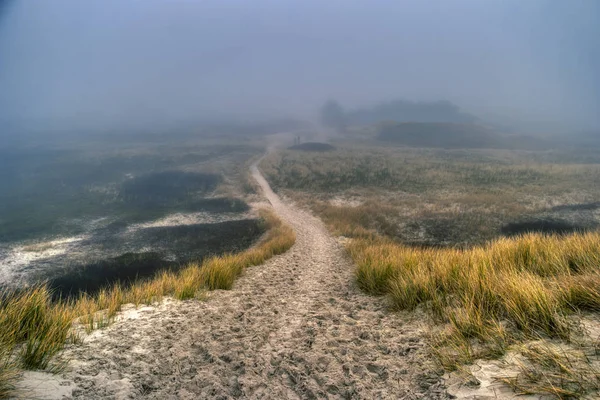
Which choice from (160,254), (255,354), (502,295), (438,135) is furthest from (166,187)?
(438,135)

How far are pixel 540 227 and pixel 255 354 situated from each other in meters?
22.8

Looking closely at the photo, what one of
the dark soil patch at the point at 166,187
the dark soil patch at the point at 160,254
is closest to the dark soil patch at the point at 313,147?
the dark soil patch at the point at 166,187

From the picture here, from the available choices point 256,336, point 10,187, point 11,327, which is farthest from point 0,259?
point 10,187

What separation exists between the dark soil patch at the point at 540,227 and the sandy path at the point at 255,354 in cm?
1757

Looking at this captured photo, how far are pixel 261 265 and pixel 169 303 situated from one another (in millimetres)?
5848

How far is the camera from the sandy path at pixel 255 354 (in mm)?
4172

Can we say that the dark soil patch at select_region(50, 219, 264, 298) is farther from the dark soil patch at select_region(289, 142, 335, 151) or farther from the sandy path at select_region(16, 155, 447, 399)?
the dark soil patch at select_region(289, 142, 335, 151)

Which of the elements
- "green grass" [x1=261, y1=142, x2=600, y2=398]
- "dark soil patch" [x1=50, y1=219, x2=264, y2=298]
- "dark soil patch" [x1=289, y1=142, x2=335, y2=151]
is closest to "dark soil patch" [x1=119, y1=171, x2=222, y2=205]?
"dark soil patch" [x1=50, y1=219, x2=264, y2=298]

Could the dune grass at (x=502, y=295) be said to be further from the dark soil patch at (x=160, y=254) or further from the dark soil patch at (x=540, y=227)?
the dark soil patch at (x=540, y=227)

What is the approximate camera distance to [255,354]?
5371 millimetres

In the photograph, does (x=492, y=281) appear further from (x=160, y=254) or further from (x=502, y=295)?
(x=160, y=254)

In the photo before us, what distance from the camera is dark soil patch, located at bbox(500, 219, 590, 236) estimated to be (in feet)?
62.8

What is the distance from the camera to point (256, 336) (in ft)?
20.0

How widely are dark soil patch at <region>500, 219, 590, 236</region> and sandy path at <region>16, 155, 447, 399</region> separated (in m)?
17.6
